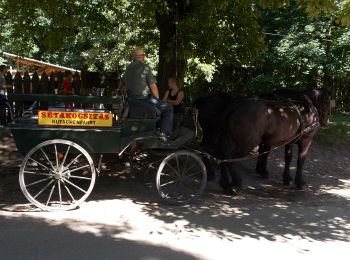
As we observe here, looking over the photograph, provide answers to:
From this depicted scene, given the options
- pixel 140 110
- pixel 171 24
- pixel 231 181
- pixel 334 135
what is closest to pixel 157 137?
pixel 140 110

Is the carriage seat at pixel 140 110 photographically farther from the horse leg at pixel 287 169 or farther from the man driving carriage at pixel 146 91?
the horse leg at pixel 287 169

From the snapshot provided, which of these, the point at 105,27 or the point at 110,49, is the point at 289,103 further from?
the point at 110,49

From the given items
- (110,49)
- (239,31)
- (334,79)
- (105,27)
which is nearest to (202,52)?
(239,31)

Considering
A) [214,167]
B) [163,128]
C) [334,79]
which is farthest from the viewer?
[334,79]

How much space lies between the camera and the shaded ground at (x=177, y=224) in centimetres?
506

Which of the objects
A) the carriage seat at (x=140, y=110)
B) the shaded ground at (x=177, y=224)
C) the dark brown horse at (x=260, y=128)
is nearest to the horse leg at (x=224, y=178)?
the dark brown horse at (x=260, y=128)

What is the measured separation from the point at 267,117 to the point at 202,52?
2.90 metres

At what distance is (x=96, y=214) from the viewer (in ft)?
20.5

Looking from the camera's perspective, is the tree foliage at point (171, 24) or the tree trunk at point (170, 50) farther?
the tree trunk at point (170, 50)

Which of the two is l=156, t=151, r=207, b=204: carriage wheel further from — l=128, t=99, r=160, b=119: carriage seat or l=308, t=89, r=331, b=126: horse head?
l=308, t=89, r=331, b=126: horse head

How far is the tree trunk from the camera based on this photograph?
9.27 metres

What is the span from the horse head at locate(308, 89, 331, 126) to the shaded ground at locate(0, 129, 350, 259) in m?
1.37

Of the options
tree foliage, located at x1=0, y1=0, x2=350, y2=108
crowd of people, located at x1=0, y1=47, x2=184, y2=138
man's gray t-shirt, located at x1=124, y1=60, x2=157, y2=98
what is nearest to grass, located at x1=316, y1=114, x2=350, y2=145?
tree foliage, located at x1=0, y1=0, x2=350, y2=108

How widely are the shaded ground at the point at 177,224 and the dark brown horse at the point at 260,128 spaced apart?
45 cm
